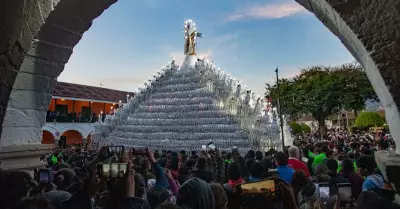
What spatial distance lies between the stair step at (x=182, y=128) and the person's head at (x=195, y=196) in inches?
462

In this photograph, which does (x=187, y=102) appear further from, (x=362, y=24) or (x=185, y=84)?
(x=362, y=24)

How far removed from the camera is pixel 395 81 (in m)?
2.06

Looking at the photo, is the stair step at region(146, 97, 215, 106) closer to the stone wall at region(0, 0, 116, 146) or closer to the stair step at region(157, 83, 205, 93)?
the stair step at region(157, 83, 205, 93)

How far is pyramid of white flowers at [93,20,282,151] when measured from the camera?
46.2 ft

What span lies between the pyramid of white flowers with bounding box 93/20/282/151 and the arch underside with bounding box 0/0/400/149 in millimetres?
10564

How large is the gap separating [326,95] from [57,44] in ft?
92.7

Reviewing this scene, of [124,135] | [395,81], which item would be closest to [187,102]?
[124,135]

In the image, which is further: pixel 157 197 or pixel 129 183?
pixel 157 197

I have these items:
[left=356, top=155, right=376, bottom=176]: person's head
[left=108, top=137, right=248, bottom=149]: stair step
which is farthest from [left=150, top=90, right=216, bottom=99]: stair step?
[left=356, top=155, right=376, bottom=176]: person's head

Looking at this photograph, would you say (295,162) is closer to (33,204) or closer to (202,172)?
(202,172)

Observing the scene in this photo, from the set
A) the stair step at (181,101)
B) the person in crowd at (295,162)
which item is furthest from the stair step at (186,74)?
the person in crowd at (295,162)

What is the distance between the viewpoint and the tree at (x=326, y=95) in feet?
93.0

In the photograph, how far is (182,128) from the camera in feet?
51.0

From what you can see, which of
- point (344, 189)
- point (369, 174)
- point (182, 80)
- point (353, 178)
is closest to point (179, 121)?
point (182, 80)
